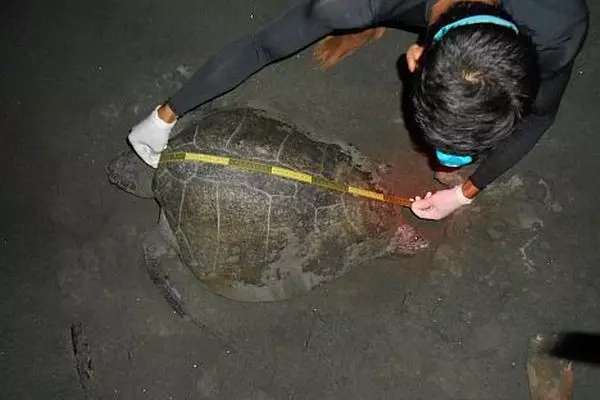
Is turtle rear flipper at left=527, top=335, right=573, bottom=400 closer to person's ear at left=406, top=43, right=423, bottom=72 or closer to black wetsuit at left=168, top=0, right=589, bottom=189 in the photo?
black wetsuit at left=168, top=0, right=589, bottom=189

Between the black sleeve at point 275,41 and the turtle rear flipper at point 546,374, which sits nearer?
the black sleeve at point 275,41

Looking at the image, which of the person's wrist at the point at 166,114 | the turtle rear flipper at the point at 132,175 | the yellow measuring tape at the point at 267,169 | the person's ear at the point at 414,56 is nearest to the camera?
the person's ear at the point at 414,56

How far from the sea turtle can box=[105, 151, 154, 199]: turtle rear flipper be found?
0.11m

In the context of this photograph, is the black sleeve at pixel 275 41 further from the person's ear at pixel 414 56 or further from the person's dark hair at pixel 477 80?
the person's dark hair at pixel 477 80

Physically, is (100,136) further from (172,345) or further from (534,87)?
(534,87)

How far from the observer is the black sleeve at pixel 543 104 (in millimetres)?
1033

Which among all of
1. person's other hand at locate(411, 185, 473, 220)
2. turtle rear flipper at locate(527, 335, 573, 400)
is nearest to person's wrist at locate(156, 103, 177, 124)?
person's other hand at locate(411, 185, 473, 220)

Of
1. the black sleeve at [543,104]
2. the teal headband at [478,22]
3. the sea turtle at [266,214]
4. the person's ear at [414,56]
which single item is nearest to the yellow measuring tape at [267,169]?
the sea turtle at [266,214]

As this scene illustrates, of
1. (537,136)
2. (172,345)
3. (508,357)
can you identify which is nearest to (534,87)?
(537,136)

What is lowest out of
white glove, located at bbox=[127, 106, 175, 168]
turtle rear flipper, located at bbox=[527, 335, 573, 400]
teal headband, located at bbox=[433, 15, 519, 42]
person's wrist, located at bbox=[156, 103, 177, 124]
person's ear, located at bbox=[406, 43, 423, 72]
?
turtle rear flipper, located at bbox=[527, 335, 573, 400]

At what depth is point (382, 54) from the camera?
177cm

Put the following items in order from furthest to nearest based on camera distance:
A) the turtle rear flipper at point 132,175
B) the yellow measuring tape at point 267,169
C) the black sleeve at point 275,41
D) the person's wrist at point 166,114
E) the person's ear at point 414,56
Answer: the turtle rear flipper at point 132,175
the person's wrist at point 166,114
the yellow measuring tape at point 267,169
the black sleeve at point 275,41
the person's ear at point 414,56

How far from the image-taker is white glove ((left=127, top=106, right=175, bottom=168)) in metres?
1.46

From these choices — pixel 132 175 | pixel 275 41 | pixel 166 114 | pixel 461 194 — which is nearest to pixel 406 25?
pixel 275 41
